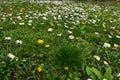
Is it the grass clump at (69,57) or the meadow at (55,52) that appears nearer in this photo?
the meadow at (55,52)

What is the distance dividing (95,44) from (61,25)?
1.44 m

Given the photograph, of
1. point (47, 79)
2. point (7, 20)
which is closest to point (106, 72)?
point (47, 79)

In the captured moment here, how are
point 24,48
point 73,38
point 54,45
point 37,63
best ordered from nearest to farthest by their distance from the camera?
point 37,63
point 24,48
point 54,45
point 73,38

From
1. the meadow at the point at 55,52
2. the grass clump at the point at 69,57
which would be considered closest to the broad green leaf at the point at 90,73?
the meadow at the point at 55,52

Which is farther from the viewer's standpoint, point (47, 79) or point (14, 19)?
point (14, 19)

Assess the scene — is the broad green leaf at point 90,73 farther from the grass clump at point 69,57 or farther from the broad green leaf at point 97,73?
the grass clump at point 69,57

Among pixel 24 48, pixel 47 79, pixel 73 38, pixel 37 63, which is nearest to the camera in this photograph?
pixel 47 79

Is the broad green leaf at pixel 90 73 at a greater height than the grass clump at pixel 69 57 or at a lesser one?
lesser

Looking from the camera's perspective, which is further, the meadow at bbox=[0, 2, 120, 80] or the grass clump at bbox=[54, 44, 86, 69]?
the grass clump at bbox=[54, 44, 86, 69]

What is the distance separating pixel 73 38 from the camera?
612 cm

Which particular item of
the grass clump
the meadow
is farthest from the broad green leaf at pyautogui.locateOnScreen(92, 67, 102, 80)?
the grass clump

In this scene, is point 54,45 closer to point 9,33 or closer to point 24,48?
point 24,48

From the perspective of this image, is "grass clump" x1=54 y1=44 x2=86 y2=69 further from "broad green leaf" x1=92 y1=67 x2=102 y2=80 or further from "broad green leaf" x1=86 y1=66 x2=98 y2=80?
"broad green leaf" x1=92 y1=67 x2=102 y2=80

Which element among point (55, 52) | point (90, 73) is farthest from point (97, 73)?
point (55, 52)
